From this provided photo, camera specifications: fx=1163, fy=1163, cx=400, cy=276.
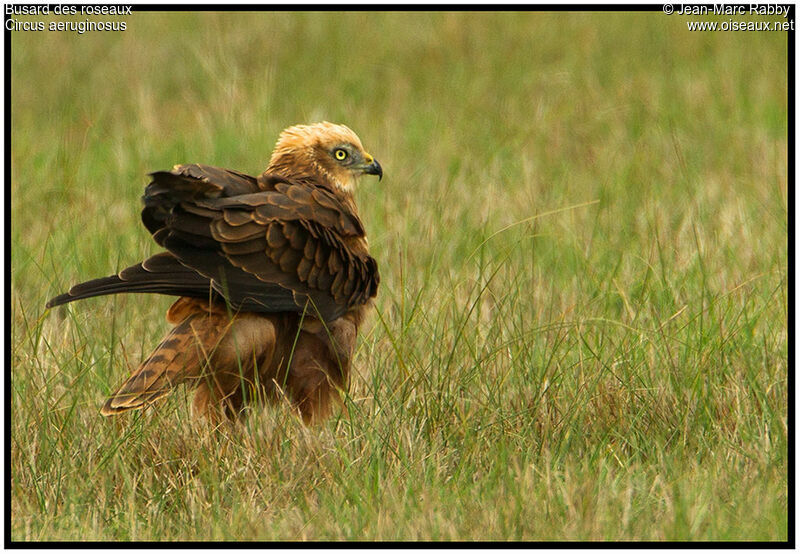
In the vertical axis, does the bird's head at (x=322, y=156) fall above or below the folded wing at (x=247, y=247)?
above

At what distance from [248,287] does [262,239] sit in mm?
187

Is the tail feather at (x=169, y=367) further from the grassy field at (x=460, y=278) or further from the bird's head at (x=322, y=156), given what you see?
the bird's head at (x=322, y=156)

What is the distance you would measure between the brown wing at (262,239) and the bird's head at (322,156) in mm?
327

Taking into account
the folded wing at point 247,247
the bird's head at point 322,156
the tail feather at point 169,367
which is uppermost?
the bird's head at point 322,156

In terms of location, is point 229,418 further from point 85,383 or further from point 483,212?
point 483,212

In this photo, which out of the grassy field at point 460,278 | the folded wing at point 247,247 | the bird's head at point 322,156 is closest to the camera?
the grassy field at point 460,278

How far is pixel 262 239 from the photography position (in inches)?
171

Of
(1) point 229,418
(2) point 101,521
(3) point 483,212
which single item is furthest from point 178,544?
(3) point 483,212

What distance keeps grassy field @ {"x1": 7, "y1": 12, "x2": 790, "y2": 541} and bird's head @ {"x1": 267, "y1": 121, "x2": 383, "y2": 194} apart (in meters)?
0.57

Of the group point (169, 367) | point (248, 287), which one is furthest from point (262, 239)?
point (169, 367)

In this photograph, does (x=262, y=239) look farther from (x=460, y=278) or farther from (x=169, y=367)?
(x=460, y=278)

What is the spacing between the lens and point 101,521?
12.8 feet

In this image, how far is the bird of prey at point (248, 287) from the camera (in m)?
4.22

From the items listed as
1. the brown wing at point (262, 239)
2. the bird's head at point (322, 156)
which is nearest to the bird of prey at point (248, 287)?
the brown wing at point (262, 239)
